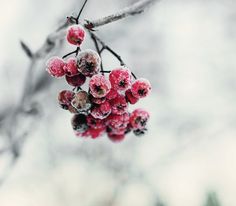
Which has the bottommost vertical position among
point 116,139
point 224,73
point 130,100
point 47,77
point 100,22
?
point 224,73

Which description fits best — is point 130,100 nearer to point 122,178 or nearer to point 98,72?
point 98,72

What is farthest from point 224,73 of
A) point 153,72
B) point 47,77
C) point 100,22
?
point 100,22

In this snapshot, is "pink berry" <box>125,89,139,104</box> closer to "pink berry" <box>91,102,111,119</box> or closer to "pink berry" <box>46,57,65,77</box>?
"pink berry" <box>91,102,111,119</box>

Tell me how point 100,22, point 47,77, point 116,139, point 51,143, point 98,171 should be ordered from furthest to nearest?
point 98,171 < point 51,143 < point 47,77 < point 116,139 < point 100,22

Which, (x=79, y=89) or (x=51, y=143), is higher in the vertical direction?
(x=79, y=89)

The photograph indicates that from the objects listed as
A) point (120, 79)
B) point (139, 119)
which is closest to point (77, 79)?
point (120, 79)

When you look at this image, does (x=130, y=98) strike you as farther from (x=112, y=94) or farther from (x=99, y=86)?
(x=99, y=86)

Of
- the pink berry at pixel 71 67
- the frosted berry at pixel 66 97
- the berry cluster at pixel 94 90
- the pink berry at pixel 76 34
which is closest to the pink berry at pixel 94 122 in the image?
the berry cluster at pixel 94 90

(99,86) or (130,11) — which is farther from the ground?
(130,11)
